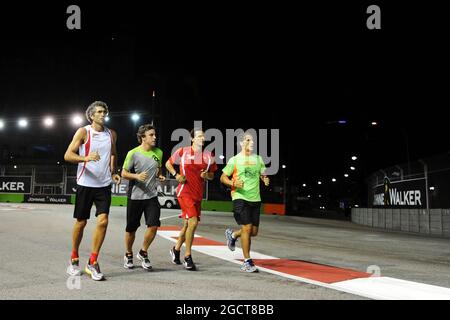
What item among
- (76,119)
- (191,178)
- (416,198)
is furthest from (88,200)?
(76,119)

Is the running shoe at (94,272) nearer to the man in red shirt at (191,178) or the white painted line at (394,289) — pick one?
the man in red shirt at (191,178)

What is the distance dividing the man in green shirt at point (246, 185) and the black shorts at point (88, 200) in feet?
5.28

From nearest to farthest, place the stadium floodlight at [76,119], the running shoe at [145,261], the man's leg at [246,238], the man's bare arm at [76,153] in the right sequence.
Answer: the man's bare arm at [76,153] → the running shoe at [145,261] → the man's leg at [246,238] → the stadium floodlight at [76,119]

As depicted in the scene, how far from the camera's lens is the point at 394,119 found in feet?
94.7

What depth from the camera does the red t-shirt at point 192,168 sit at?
5.47 meters

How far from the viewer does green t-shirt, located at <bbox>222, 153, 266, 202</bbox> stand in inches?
217

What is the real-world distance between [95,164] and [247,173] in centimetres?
202

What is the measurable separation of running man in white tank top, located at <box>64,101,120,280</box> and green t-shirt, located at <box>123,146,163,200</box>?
39 centimetres

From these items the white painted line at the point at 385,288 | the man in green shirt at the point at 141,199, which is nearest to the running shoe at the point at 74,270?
the man in green shirt at the point at 141,199

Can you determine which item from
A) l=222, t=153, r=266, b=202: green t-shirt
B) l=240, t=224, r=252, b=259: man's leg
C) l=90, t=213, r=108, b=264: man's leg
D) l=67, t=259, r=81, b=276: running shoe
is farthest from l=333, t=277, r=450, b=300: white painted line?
l=67, t=259, r=81, b=276: running shoe
